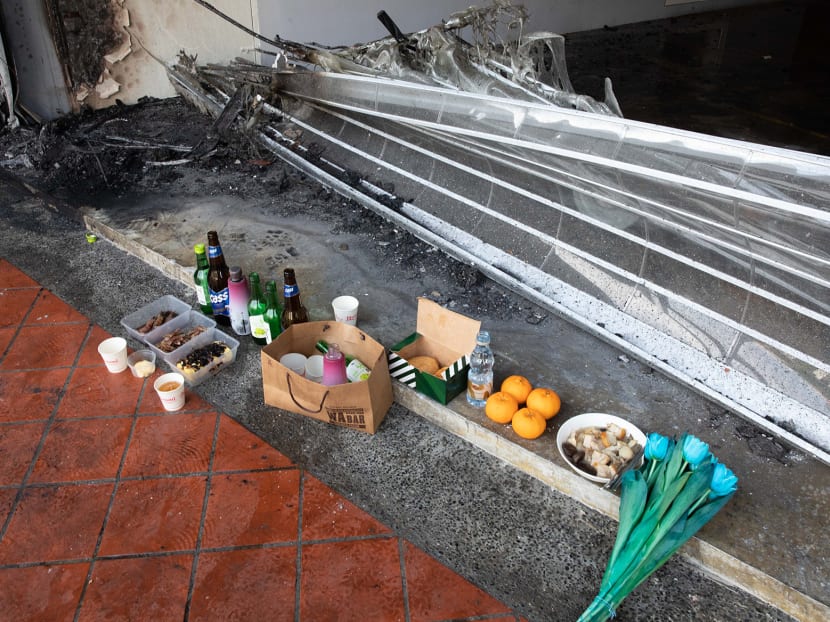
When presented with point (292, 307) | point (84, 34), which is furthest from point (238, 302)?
point (84, 34)

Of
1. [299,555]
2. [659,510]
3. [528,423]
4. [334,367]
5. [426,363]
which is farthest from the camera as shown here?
[426,363]

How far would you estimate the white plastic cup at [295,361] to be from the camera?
8.91 ft

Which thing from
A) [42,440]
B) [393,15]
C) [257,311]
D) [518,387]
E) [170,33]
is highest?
[393,15]

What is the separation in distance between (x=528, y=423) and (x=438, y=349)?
613 mm

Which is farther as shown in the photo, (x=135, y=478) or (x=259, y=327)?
(x=259, y=327)

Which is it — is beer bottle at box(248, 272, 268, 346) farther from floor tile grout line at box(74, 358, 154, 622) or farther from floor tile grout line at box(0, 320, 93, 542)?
floor tile grout line at box(0, 320, 93, 542)

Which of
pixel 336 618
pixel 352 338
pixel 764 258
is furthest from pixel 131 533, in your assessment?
pixel 764 258

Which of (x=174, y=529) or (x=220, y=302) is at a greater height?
(x=220, y=302)

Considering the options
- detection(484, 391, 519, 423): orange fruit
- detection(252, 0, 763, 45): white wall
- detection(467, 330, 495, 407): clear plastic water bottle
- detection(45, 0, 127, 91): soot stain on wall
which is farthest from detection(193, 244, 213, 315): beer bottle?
detection(252, 0, 763, 45): white wall

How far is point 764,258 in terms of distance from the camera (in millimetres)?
2393

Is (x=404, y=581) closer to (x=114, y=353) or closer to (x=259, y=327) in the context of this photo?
(x=259, y=327)

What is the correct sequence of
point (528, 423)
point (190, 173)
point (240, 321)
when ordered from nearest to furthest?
point (528, 423) < point (240, 321) < point (190, 173)

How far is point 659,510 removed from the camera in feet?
6.41

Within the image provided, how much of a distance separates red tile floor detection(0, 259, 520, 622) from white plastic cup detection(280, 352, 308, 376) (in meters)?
0.34
